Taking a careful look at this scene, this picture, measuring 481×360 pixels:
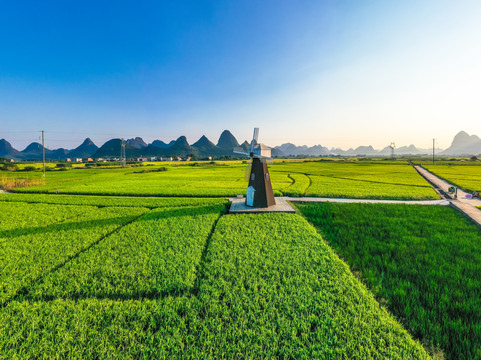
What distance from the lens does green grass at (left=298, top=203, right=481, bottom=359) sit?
377 cm

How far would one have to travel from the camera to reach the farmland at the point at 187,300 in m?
3.26

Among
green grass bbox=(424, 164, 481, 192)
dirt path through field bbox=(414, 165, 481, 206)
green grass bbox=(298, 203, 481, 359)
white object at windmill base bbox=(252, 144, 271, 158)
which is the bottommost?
green grass bbox=(298, 203, 481, 359)

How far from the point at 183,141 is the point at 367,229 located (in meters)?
157

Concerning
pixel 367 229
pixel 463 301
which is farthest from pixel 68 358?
pixel 367 229

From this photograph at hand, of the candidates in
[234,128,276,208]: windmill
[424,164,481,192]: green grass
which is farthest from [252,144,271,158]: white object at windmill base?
[424,164,481,192]: green grass

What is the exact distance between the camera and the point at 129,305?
4168mm


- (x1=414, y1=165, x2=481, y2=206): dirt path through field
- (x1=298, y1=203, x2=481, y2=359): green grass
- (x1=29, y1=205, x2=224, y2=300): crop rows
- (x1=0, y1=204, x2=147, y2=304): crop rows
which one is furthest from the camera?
(x1=414, y1=165, x2=481, y2=206): dirt path through field

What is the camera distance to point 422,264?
6062 mm

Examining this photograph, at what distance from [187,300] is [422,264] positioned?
7105 millimetres

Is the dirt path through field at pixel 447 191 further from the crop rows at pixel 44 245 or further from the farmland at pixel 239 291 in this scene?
the crop rows at pixel 44 245

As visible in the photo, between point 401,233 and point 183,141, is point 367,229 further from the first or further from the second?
point 183,141

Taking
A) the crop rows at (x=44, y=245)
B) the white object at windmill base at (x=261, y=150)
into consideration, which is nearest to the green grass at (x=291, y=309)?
the crop rows at (x=44, y=245)

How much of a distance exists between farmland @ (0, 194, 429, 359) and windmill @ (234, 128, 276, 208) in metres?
3.99

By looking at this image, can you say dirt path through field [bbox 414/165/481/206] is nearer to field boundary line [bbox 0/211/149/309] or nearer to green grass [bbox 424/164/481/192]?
green grass [bbox 424/164/481/192]
